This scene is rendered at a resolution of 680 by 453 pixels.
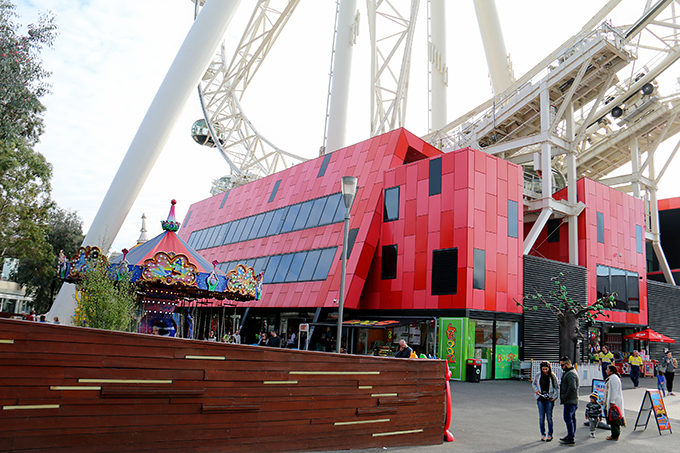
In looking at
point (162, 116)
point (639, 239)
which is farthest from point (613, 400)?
point (639, 239)

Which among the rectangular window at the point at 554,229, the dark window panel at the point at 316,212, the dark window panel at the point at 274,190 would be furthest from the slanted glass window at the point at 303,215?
the rectangular window at the point at 554,229

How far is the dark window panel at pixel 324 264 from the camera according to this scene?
2698 centimetres

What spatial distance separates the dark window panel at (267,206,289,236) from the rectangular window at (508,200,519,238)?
1451 centimetres

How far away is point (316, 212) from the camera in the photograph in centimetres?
3031

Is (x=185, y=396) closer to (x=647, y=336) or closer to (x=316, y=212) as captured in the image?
(x=316, y=212)

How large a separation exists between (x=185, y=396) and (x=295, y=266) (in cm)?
2296

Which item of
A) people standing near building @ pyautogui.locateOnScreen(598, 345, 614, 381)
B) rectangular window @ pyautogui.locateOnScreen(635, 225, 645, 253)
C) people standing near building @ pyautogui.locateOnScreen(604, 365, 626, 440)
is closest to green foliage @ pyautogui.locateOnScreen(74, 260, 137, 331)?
people standing near building @ pyautogui.locateOnScreen(604, 365, 626, 440)

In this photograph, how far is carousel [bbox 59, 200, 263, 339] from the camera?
15086 mm

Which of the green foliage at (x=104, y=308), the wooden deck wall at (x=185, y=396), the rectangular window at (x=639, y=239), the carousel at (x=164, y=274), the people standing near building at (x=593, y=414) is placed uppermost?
the rectangular window at (x=639, y=239)

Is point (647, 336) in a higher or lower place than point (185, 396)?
higher

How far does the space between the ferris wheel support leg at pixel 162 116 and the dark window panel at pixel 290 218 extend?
896 cm

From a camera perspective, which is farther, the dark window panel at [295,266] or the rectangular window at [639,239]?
the rectangular window at [639,239]

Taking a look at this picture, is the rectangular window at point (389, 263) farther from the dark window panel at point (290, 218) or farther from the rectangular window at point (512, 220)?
the dark window panel at point (290, 218)

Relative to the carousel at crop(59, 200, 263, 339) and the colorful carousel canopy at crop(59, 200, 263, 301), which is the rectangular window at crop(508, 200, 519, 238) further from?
the colorful carousel canopy at crop(59, 200, 263, 301)
